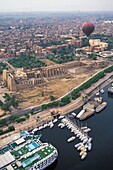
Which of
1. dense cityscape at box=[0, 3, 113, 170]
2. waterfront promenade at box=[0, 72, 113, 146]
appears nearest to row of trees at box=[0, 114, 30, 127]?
dense cityscape at box=[0, 3, 113, 170]

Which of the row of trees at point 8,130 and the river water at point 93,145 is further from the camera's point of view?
the row of trees at point 8,130

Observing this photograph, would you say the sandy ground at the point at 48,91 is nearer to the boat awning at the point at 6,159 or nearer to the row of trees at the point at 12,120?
the row of trees at the point at 12,120

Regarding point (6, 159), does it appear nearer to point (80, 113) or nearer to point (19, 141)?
point (19, 141)

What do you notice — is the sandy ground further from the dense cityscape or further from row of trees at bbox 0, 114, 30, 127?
row of trees at bbox 0, 114, 30, 127

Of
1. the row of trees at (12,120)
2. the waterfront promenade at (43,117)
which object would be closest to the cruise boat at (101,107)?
the waterfront promenade at (43,117)

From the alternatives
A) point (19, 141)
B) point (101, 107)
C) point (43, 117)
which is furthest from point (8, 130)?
point (101, 107)

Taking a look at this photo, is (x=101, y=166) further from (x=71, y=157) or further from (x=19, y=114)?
(x=19, y=114)
